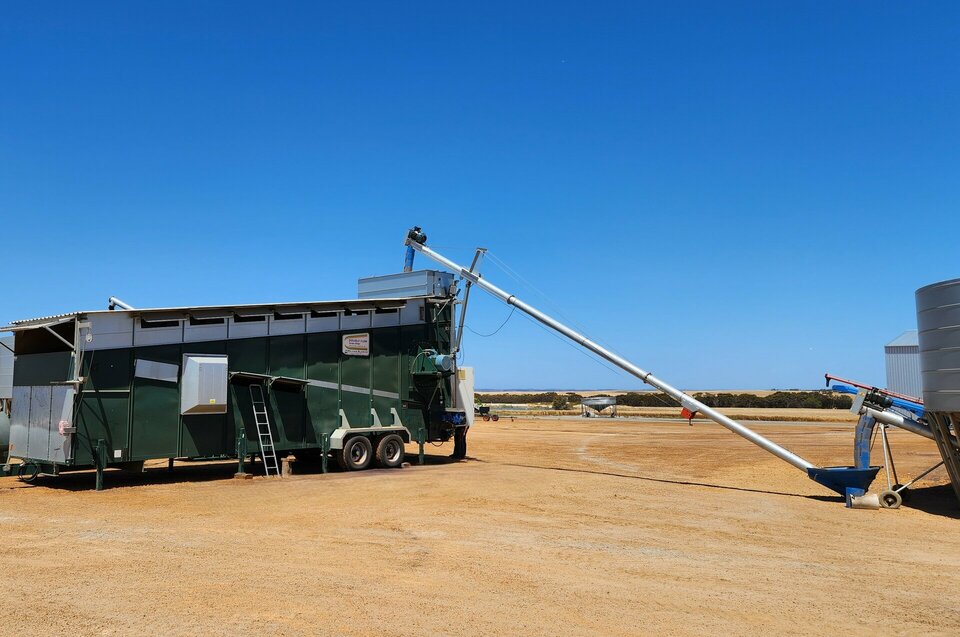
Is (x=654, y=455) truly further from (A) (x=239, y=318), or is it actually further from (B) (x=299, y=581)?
(B) (x=299, y=581)

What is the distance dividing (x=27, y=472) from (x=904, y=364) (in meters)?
49.1

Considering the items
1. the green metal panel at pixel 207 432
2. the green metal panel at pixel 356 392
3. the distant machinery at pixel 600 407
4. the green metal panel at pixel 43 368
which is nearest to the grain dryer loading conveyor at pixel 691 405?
the green metal panel at pixel 356 392

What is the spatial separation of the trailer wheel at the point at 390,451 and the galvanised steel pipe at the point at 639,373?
5.21 meters

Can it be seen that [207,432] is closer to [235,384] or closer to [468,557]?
[235,384]

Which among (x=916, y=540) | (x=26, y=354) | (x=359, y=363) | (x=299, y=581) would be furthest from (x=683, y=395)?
(x=26, y=354)

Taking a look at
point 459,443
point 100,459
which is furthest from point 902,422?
point 100,459

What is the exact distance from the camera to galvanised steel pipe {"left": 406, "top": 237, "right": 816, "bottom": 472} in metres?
17.8

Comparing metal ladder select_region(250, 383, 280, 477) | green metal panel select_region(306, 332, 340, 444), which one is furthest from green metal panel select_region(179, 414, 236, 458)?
green metal panel select_region(306, 332, 340, 444)

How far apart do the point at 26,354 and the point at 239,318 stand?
5.21m

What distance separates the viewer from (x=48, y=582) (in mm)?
8422

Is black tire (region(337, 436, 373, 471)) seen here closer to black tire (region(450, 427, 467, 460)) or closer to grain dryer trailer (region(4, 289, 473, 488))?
grain dryer trailer (region(4, 289, 473, 488))

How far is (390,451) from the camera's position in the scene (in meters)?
21.8

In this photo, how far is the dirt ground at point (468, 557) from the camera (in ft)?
24.2

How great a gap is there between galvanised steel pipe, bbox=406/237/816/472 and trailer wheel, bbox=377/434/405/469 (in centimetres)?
521
